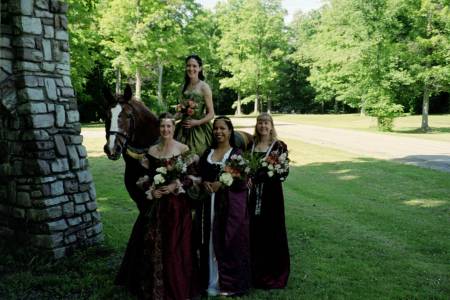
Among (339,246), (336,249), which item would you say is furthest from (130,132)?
A: (339,246)

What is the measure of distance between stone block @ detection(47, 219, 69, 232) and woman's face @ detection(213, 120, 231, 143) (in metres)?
2.89

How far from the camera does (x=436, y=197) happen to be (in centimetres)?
1039

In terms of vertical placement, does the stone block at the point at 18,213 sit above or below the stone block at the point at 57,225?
above

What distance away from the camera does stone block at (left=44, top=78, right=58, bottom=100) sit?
6.09 metres

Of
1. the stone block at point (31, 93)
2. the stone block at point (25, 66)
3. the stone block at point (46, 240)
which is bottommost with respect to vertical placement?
the stone block at point (46, 240)

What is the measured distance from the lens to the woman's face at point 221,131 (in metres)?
4.91

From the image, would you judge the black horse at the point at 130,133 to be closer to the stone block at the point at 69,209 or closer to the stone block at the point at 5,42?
the stone block at the point at 69,209

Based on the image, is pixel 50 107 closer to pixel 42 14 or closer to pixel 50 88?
pixel 50 88

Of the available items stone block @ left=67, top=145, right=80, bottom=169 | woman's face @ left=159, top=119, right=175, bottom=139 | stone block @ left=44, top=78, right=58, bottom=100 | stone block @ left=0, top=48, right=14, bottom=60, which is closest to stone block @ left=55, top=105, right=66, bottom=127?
stone block @ left=44, top=78, right=58, bottom=100

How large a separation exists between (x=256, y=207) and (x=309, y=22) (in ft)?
183

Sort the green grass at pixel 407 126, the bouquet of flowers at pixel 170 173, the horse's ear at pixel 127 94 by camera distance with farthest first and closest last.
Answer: the green grass at pixel 407 126 < the horse's ear at pixel 127 94 < the bouquet of flowers at pixel 170 173

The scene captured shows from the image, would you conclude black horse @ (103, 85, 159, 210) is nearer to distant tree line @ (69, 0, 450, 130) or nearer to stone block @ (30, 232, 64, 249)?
stone block @ (30, 232, 64, 249)

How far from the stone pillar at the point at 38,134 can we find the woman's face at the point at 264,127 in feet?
9.82

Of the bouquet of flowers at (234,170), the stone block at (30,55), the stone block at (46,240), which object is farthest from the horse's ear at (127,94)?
the stone block at (46,240)
